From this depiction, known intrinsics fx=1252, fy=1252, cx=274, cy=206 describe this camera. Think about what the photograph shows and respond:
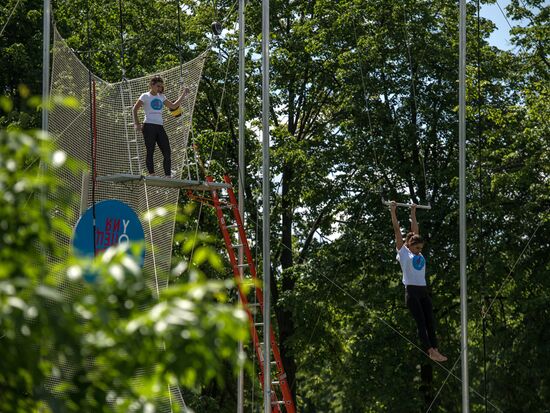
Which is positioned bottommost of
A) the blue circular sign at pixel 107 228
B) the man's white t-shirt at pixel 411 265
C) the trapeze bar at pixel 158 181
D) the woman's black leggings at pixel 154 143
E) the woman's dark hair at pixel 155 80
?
the man's white t-shirt at pixel 411 265

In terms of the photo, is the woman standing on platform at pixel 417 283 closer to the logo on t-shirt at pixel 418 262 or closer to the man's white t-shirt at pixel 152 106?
the logo on t-shirt at pixel 418 262

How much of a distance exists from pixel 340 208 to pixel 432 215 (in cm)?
158

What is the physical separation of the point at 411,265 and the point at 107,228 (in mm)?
2783

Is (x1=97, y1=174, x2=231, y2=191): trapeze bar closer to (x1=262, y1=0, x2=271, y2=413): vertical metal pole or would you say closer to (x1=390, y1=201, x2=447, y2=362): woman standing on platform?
(x1=262, y1=0, x2=271, y2=413): vertical metal pole

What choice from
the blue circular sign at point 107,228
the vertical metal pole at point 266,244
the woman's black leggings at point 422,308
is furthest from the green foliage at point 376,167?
the blue circular sign at point 107,228

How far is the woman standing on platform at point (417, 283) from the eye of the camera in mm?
11250

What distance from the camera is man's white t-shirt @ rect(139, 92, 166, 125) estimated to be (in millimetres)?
11859

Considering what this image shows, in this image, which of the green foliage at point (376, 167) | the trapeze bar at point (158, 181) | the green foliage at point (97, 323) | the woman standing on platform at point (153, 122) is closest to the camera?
the green foliage at point (97, 323)

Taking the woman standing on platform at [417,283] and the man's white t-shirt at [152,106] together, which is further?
the man's white t-shirt at [152,106]

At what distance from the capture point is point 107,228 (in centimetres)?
1130

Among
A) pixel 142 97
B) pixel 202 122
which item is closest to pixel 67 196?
pixel 142 97

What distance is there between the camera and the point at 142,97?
1184 cm

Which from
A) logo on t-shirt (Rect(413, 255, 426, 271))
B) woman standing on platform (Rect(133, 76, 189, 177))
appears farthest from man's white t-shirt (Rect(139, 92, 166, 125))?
logo on t-shirt (Rect(413, 255, 426, 271))

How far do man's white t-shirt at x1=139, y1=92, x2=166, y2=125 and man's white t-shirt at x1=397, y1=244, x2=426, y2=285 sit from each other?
2.65 m
